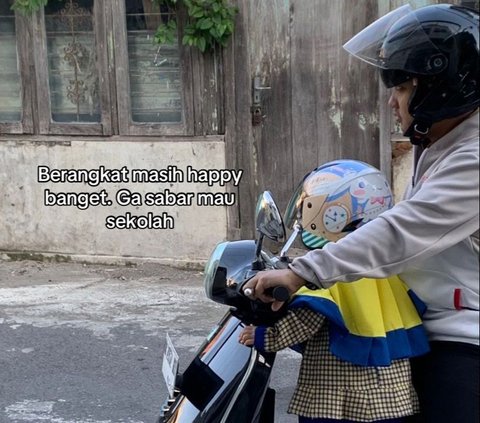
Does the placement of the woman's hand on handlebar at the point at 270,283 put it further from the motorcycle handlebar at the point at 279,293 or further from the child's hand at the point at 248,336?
the child's hand at the point at 248,336

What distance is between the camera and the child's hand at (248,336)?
2.19 meters

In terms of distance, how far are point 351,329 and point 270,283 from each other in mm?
278

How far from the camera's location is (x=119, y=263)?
7.16 m

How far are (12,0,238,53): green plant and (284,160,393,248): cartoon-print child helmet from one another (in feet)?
14.8

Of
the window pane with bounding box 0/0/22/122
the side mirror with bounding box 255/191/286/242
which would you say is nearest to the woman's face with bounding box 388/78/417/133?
the side mirror with bounding box 255/191/286/242

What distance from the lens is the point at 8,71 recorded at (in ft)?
24.0

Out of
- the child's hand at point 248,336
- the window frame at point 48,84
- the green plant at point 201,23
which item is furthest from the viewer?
the window frame at point 48,84

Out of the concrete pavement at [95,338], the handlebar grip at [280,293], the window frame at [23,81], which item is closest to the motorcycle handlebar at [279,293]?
the handlebar grip at [280,293]

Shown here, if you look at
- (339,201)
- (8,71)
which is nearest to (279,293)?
(339,201)

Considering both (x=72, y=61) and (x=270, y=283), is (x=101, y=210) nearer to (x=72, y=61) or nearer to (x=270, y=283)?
(x=72, y=61)

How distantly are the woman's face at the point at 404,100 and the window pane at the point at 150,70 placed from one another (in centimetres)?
491

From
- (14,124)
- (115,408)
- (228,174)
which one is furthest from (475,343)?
(14,124)

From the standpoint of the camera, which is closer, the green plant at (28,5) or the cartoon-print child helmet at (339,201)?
the cartoon-print child helmet at (339,201)

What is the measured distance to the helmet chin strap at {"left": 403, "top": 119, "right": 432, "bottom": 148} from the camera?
2.08m
